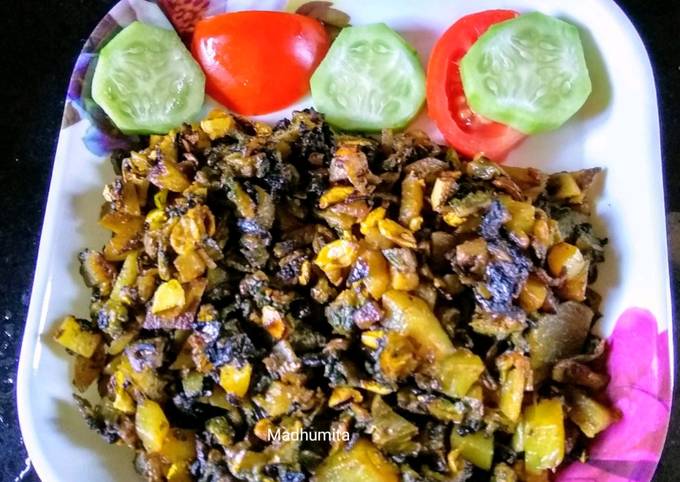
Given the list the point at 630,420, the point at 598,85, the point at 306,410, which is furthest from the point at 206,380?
the point at 598,85

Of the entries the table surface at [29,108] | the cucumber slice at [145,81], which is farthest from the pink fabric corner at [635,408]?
the cucumber slice at [145,81]

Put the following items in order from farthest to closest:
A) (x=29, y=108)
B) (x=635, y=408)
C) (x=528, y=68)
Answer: (x=29, y=108), (x=528, y=68), (x=635, y=408)

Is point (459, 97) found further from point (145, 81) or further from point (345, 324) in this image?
point (145, 81)

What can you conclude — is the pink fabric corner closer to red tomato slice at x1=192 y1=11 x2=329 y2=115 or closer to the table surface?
the table surface

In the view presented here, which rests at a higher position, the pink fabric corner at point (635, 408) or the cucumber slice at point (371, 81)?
the cucumber slice at point (371, 81)

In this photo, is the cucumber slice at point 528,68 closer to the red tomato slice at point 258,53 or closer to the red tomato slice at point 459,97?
the red tomato slice at point 459,97

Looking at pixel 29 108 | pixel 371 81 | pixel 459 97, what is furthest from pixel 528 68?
pixel 29 108
